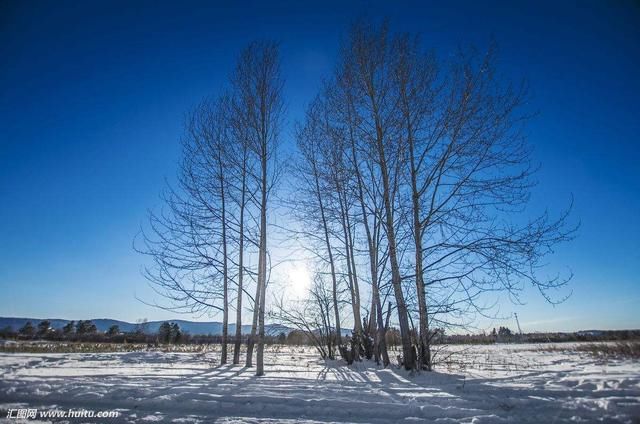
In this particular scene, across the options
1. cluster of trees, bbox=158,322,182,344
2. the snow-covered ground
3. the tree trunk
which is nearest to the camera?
the snow-covered ground

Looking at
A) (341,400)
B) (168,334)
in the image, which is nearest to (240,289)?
(341,400)

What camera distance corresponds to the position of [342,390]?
13.2 ft

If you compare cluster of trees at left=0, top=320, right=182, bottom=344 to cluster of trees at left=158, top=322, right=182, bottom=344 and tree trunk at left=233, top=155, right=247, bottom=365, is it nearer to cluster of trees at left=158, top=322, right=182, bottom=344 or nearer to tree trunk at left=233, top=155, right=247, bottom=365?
cluster of trees at left=158, top=322, right=182, bottom=344

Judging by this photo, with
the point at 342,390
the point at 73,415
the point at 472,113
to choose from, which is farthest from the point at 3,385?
the point at 472,113

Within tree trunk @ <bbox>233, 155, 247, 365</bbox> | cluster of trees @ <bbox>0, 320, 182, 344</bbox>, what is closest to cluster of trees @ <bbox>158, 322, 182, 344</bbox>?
cluster of trees @ <bbox>0, 320, 182, 344</bbox>

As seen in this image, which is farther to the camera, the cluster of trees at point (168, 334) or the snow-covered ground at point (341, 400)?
the cluster of trees at point (168, 334)

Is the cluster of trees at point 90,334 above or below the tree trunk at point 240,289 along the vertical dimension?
below

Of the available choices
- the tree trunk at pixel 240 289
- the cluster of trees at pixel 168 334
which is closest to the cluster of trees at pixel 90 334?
the cluster of trees at pixel 168 334

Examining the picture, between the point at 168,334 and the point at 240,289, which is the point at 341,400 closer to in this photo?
the point at 240,289

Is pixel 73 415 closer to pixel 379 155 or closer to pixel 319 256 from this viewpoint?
pixel 379 155

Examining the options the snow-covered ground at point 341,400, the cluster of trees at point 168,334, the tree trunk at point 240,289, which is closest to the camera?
the snow-covered ground at point 341,400

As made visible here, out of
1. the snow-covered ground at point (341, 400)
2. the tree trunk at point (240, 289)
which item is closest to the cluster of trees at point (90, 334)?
the tree trunk at point (240, 289)

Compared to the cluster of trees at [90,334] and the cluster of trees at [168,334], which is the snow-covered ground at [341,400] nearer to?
the cluster of trees at [90,334]

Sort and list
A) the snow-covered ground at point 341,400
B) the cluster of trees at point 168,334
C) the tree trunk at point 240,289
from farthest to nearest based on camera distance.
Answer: the cluster of trees at point 168,334 → the tree trunk at point 240,289 → the snow-covered ground at point 341,400
